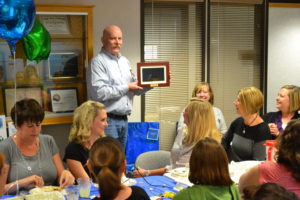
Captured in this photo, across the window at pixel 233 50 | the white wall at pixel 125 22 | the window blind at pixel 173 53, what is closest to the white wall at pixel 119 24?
the white wall at pixel 125 22

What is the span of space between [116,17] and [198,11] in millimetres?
1098

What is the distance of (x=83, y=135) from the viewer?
141 inches

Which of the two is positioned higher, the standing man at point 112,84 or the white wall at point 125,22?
the white wall at point 125,22

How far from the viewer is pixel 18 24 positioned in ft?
9.64

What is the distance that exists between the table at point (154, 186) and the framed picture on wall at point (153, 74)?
1498mm

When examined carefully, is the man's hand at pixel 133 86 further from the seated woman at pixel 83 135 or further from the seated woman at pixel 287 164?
the seated woman at pixel 287 164

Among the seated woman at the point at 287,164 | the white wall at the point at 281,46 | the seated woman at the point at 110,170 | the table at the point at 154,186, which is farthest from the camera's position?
the white wall at the point at 281,46

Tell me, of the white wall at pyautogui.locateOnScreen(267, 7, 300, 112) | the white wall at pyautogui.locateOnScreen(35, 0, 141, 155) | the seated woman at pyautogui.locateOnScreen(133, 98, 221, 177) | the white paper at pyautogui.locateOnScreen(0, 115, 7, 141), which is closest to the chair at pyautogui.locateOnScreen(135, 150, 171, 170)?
the seated woman at pyautogui.locateOnScreen(133, 98, 221, 177)

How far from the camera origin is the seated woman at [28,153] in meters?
3.28

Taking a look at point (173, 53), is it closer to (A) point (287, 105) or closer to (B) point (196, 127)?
(A) point (287, 105)

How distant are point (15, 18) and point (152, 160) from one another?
1862mm

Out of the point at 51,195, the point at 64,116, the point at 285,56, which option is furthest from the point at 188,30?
the point at 51,195

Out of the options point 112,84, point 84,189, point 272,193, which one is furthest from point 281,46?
point 272,193

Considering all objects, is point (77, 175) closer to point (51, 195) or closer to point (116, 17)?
point (51, 195)
